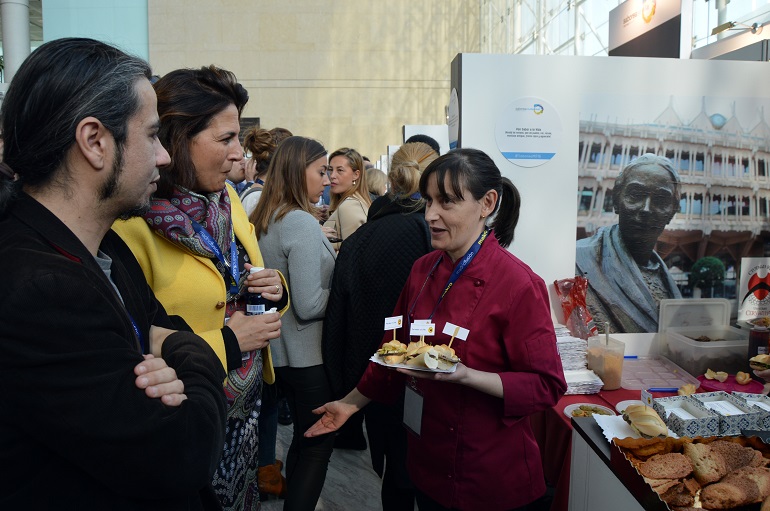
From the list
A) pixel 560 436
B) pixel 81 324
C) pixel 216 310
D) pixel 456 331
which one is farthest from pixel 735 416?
pixel 81 324

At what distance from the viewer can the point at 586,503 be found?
6.17 ft

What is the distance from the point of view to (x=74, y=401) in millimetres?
762

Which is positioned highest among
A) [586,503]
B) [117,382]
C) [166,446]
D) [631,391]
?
[117,382]

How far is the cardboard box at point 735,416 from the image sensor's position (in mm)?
1656

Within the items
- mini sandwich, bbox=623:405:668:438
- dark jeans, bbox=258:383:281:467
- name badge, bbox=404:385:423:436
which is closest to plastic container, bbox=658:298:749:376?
mini sandwich, bbox=623:405:668:438

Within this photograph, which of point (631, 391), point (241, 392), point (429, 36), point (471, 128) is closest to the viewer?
point (241, 392)

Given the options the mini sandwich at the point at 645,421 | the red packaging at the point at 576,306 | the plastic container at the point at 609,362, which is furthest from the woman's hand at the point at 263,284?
the red packaging at the point at 576,306

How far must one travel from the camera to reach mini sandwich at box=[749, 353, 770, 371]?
2.49 meters

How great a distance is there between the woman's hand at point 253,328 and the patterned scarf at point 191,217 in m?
0.19

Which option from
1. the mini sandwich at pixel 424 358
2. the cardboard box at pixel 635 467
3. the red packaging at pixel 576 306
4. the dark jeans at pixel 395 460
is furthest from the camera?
the red packaging at pixel 576 306

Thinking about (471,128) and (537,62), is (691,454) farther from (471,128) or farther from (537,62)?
(537,62)

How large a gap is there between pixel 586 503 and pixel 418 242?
3.80 feet

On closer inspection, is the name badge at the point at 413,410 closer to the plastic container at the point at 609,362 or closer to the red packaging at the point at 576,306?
the plastic container at the point at 609,362

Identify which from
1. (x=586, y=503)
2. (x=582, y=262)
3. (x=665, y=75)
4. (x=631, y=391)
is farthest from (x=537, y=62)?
(x=586, y=503)
